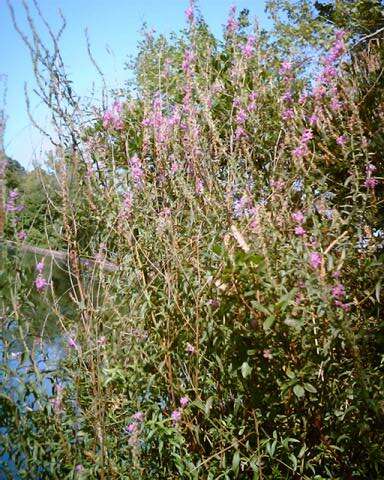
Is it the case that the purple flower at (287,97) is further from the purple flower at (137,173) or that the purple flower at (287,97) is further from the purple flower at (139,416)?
the purple flower at (139,416)

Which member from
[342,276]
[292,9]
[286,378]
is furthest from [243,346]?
[292,9]

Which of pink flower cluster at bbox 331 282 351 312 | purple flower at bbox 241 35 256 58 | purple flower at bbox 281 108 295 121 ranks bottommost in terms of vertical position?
pink flower cluster at bbox 331 282 351 312

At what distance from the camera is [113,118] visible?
2.18 meters

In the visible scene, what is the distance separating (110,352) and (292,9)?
9.03 m

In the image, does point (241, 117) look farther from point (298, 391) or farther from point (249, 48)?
point (298, 391)

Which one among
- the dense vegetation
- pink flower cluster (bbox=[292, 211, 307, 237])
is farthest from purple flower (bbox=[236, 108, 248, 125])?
pink flower cluster (bbox=[292, 211, 307, 237])

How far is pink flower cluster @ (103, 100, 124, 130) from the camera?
7.07ft

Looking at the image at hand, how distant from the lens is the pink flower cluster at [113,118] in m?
2.16

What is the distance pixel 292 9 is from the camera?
8938mm

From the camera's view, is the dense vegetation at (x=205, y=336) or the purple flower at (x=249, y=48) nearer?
the dense vegetation at (x=205, y=336)

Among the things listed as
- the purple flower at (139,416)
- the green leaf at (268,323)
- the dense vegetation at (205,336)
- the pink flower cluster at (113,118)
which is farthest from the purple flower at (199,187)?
the purple flower at (139,416)

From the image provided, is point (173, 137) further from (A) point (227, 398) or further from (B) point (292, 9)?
(B) point (292, 9)

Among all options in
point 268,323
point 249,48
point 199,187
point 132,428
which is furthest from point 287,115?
point 132,428

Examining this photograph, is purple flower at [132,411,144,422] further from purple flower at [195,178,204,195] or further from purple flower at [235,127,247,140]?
purple flower at [235,127,247,140]
